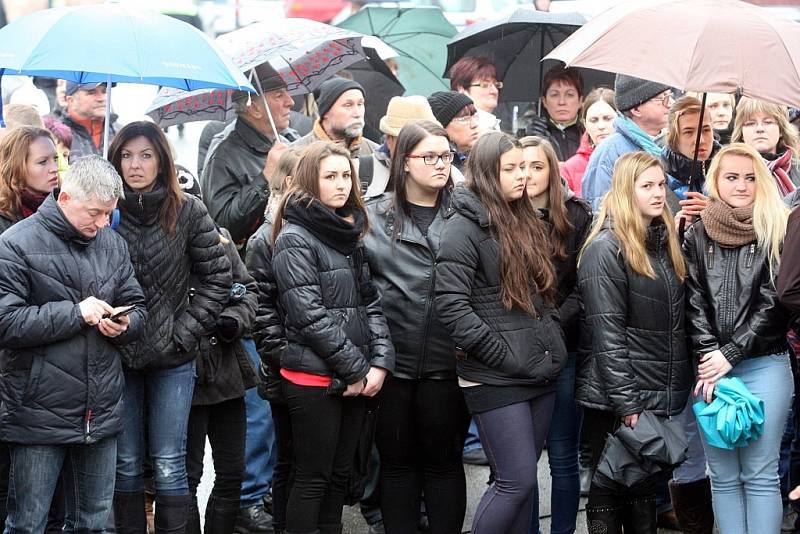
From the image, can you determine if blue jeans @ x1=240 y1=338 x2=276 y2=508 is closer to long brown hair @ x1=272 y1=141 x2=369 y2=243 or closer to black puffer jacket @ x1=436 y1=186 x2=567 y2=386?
long brown hair @ x1=272 y1=141 x2=369 y2=243

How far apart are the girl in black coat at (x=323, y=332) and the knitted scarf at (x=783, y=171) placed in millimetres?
2420

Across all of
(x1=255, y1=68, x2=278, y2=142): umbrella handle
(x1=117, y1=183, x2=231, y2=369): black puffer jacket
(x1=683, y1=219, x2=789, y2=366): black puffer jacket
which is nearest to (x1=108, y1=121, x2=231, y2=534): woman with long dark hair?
(x1=117, y1=183, x2=231, y2=369): black puffer jacket

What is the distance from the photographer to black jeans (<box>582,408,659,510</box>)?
5.66 meters

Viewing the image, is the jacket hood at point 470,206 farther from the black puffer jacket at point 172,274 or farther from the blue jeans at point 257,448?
the blue jeans at point 257,448

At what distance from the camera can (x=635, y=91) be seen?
6789 millimetres

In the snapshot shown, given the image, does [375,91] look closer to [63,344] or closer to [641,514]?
[641,514]

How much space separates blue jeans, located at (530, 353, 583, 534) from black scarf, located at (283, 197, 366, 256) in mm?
1273

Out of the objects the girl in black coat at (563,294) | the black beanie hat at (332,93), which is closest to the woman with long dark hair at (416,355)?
the girl in black coat at (563,294)

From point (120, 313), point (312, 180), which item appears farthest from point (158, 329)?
point (312, 180)

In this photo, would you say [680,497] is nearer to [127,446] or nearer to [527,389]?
[527,389]

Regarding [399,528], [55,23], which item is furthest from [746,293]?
[55,23]

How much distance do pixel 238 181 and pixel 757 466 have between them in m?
3.16

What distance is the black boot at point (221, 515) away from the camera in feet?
19.4

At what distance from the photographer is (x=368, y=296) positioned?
5.68 m
